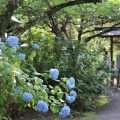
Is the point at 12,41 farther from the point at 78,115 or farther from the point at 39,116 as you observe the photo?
the point at 78,115

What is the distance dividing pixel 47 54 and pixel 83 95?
1298mm

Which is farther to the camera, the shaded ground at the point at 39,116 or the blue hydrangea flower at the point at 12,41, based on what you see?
the shaded ground at the point at 39,116

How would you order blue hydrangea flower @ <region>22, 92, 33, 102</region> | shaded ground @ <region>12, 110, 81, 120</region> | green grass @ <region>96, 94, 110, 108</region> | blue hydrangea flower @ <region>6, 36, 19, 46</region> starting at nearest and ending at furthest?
blue hydrangea flower @ <region>22, 92, 33, 102</region>
blue hydrangea flower @ <region>6, 36, 19, 46</region>
shaded ground @ <region>12, 110, 81, 120</region>
green grass @ <region>96, 94, 110, 108</region>

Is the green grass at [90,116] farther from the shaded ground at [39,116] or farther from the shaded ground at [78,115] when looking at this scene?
the shaded ground at [39,116]

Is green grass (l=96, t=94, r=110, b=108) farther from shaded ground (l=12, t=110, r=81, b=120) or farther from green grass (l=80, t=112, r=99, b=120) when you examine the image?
shaded ground (l=12, t=110, r=81, b=120)

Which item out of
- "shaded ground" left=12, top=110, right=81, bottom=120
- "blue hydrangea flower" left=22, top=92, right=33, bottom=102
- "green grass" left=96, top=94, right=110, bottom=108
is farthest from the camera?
"green grass" left=96, top=94, right=110, bottom=108

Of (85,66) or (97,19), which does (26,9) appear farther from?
(97,19)

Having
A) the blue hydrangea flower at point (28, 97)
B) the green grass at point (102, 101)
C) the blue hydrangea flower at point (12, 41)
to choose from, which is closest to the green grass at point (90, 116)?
the green grass at point (102, 101)

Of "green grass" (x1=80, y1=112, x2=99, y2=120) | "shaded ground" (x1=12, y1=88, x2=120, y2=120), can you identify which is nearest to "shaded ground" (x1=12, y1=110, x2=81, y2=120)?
"shaded ground" (x1=12, y1=88, x2=120, y2=120)

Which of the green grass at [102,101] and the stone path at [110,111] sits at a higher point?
the stone path at [110,111]

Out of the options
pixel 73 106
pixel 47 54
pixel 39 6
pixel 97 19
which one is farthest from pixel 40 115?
pixel 97 19

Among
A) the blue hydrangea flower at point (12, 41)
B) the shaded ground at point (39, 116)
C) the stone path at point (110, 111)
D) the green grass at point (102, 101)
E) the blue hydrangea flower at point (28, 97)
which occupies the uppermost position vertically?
the blue hydrangea flower at point (12, 41)

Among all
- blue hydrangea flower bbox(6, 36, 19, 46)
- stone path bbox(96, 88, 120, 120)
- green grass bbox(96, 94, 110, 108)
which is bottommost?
green grass bbox(96, 94, 110, 108)

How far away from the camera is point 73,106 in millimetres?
6691
